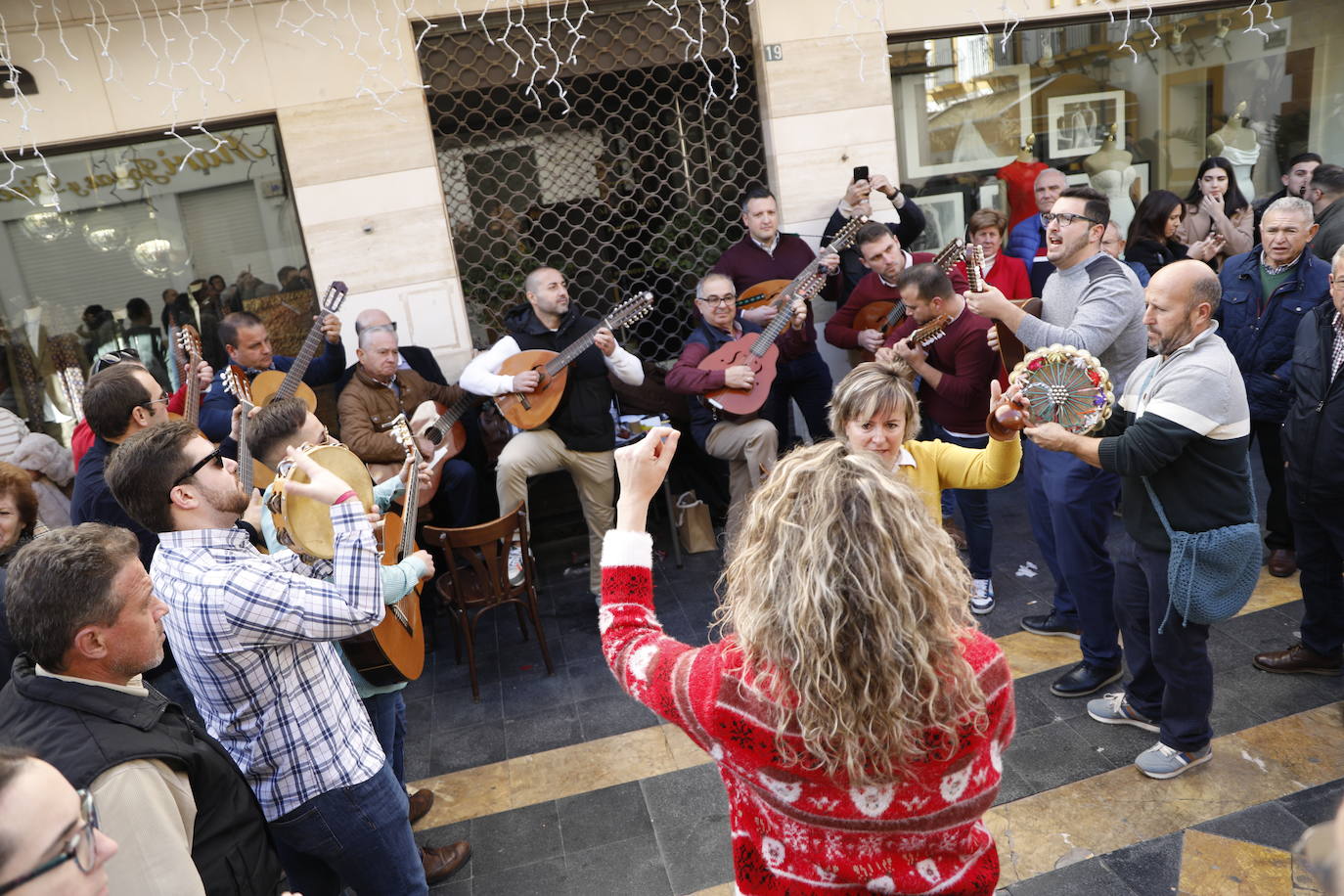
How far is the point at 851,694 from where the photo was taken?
1.37 m

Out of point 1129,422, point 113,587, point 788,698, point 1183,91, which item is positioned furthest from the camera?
point 1183,91

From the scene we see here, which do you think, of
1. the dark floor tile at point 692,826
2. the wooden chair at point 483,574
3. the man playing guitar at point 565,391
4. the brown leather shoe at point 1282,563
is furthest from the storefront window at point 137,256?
the brown leather shoe at point 1282,563

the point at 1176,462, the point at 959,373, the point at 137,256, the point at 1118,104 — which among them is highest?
the point at 1118,104

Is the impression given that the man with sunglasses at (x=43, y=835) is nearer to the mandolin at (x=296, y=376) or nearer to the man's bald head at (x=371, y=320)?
the mandolin at (x=296, y=376)

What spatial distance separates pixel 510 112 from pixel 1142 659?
5.13 meters

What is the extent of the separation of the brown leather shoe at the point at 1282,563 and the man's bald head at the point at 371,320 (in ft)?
16.8

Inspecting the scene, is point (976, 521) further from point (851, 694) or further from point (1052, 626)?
point (851, 694)

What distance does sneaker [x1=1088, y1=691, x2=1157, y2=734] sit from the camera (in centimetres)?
356

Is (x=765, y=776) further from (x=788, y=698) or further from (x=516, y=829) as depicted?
(x=516, y=829)

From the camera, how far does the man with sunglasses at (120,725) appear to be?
165 cm

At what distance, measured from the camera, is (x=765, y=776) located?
145cm

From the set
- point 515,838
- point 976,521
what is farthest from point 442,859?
point 976,521

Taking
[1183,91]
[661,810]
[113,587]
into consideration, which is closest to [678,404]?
[661,810]

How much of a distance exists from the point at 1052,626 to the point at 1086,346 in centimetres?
150
